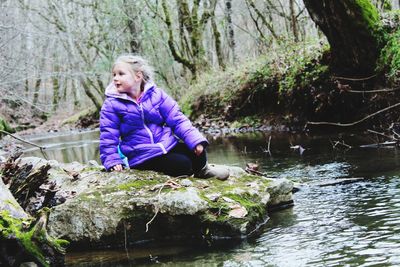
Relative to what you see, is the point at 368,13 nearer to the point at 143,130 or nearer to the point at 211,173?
the point at 211,173

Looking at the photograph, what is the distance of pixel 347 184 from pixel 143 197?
2366 millimetres

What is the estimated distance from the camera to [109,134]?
489cm

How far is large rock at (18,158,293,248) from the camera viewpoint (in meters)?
4.24

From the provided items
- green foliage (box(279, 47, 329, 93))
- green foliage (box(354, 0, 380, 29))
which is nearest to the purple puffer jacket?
green foliage (box(354, 0, 380, 29))

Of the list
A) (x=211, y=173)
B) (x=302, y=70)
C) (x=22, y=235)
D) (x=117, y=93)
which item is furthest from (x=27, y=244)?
(x=302, y=70)

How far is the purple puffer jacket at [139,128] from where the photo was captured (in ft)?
16.1

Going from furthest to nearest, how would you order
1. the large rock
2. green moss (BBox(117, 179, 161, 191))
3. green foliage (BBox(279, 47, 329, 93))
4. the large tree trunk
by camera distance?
green foliage (BBox(279, 47, 329, 93)) < the large tree trunk < green moss (BBox(117, 179, 161, 191)) < the large rock

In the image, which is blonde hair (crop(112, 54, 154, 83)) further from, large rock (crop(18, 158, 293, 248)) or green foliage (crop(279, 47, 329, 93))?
green foliage (crop(279, 47, 329, 93))

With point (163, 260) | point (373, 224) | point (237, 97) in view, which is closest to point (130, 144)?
point (163, 260)

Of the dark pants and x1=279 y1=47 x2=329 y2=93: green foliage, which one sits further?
x1=279 y1=47 x2=329 y2=93: green foliage

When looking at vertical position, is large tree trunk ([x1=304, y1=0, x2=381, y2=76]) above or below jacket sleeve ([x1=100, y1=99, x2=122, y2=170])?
above

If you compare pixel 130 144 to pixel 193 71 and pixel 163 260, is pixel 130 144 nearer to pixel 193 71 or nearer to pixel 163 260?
pixel 163 260

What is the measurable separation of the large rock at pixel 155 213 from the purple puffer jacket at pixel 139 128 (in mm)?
386

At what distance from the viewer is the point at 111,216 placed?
14.3ft
